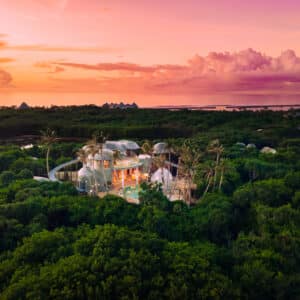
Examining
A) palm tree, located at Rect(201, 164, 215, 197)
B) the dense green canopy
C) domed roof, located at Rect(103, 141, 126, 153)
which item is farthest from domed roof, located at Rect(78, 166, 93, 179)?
palm tree, located at Rect(201, 164, 215, 197)

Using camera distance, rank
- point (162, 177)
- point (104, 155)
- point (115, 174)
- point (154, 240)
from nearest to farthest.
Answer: point (154, 240) < point (162, 177) < point (104, 155) < point (115, 174)

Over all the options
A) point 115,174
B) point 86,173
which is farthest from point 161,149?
point 86,173

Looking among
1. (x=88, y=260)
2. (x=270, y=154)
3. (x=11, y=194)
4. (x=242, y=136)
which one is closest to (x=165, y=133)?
(x=242, y=136)

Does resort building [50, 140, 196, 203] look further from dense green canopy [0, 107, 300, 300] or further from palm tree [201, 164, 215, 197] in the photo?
dense green canopy [0, 107, 300, 300]

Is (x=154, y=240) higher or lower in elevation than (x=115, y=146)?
lower

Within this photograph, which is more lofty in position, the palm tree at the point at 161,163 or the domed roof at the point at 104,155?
the domed roof at the point at 104,155

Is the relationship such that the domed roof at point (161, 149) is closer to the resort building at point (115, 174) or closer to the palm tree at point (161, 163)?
the resort building at point (115, 174)

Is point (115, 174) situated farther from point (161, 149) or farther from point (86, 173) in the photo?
point (161, 149)

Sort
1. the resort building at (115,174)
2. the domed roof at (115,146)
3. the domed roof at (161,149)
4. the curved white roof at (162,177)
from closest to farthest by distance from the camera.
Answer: the resort building at (115,174), the curved white roof at (162,177), the domed roof at (161,149), the domed roof at (115,146)

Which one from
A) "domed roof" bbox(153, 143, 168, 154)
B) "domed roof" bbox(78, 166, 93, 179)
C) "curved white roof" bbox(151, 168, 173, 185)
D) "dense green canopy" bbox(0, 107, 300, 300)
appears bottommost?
"dense green canopy" bbox(0, 107, 300, 300)

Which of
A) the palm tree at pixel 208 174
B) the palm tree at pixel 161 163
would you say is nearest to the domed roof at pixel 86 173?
the palm tree at pixel 161 163

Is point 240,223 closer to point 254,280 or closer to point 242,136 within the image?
point 254,280
